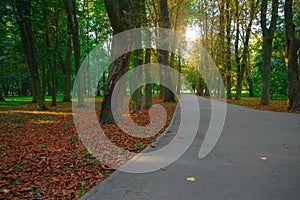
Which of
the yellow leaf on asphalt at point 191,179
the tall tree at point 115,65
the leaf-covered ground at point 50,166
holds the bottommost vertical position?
the leaf-covered ground at point 50,166

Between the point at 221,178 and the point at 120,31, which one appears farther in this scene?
the point at 120,31

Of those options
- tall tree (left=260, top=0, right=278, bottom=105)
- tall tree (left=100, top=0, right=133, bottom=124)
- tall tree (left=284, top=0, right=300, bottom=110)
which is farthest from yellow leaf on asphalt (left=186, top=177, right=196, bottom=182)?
tall tree (left=260, top=0, right=278, bottom=105)

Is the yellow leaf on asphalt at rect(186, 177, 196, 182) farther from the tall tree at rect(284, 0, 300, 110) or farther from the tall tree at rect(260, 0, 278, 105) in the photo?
the tall tree at rect(260, 0, 278, 105)

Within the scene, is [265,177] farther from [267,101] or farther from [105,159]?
[267,101]

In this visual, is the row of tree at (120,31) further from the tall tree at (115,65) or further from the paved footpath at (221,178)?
the paved footpath at (221,178)

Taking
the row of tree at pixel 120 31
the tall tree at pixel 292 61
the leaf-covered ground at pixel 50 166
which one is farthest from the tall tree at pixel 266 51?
the leaf-covered ground at pixel 50 166

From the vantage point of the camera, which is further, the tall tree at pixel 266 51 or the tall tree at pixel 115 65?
the tall tree at pixel 266 51

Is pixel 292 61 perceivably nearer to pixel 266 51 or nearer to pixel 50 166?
pixel 266 51

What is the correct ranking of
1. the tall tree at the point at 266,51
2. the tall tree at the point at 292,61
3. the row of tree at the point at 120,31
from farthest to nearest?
the tall tree at the point at 266,51
the tall tree at the point at 292,61
the row of tree at the point at 120,31

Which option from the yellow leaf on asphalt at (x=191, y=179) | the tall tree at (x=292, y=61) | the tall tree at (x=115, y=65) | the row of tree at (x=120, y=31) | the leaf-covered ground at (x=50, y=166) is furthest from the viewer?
the tall tree at (x=292, y=61)

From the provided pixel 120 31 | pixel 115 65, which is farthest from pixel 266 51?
pixel 115 65

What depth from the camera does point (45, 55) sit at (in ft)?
43.6

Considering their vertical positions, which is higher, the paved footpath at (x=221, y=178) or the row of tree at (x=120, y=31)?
the row of tree at (x=120, y=31)

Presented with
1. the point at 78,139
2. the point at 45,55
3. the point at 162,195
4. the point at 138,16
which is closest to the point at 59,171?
the point at 162,195
